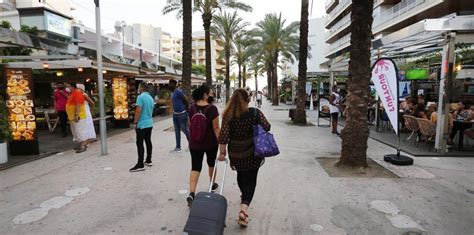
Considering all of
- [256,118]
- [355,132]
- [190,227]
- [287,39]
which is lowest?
[190,227]

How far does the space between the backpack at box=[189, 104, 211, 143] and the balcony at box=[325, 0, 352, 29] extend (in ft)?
130

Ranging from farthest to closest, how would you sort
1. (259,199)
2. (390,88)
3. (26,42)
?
(26,42) < (390,88) < (259,199)

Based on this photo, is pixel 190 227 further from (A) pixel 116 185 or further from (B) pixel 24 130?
(B) pixel 24 130

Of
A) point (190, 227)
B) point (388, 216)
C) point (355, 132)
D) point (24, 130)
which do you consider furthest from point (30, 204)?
point (355, 132)

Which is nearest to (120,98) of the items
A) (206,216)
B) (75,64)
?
(75,64)

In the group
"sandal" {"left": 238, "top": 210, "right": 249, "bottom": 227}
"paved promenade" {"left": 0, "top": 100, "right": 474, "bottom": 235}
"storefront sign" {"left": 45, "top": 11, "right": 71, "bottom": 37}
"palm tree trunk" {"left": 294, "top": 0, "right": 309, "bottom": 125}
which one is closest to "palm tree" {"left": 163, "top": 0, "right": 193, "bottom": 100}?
"palm tree trunk" {"left": 294, "top": 0, "right": 309, "bottom": 125}

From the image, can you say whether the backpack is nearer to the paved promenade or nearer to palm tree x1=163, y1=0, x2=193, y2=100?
the paved promenade

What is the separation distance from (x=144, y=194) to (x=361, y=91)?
14.3 ft

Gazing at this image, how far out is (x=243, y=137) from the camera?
3559 millimetres

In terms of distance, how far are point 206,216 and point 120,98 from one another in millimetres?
10229

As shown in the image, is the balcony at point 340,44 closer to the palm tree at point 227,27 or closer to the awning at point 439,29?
the palm tree at point 227,27

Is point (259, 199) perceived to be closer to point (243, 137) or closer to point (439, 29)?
point (243, 137)

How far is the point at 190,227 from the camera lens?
2863mm

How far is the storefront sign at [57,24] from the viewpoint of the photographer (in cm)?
2770
